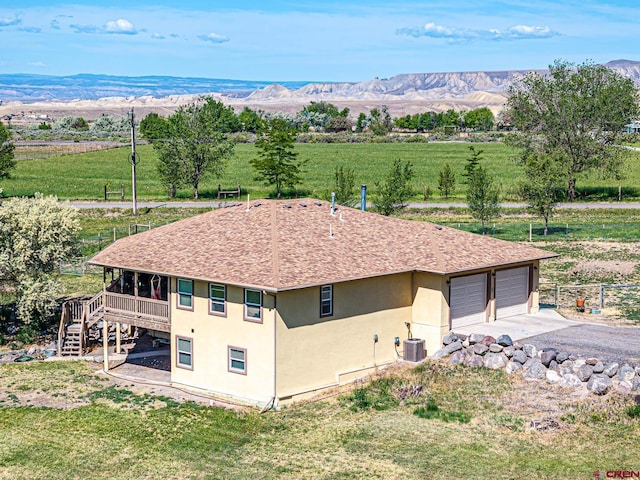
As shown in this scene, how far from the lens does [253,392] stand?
3064cm

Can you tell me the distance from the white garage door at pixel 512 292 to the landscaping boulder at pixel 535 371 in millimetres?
6508

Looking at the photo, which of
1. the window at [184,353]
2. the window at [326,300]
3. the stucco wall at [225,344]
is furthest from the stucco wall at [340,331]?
the window at [184,353]

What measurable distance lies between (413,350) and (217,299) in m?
6.99

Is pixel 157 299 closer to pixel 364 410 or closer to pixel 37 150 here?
pixel 364 410

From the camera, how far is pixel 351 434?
26891 mm

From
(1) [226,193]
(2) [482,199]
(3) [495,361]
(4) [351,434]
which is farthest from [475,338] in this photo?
(1) [226,193]

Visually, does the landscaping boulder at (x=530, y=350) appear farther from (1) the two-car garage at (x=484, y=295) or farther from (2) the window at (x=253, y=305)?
(2) the window at (x=253, y=305)

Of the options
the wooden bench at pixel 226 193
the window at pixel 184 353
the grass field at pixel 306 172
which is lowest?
the window at pixel 184 353

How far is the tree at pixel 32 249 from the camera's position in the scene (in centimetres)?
3962

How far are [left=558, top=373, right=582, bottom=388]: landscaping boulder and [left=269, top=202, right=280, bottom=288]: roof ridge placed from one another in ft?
30.1

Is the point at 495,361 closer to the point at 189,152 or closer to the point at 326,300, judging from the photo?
the point at 326,300

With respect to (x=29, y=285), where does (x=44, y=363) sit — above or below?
below

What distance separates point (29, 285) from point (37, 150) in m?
92.0

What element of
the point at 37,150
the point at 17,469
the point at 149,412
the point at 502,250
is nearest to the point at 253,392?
the point at 149,412
